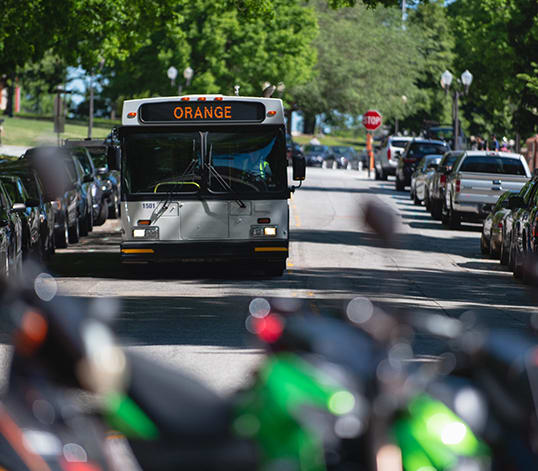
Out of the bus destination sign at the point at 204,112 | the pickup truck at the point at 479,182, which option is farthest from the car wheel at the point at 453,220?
the bus destination sign at the point at 204,112

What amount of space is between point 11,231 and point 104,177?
14.6 meters

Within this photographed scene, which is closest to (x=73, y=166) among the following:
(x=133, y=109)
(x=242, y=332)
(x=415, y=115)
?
(x=133, y=109)

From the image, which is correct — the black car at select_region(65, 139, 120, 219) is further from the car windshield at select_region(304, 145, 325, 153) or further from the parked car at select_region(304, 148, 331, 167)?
the car windshield at select_region(304, 145, 325, 153)

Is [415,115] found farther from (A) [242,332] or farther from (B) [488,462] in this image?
(B) [488,462]

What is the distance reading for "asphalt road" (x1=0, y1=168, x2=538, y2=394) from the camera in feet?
36.4

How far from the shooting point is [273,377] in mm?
2504

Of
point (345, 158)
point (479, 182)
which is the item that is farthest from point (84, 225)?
point (345, 158)

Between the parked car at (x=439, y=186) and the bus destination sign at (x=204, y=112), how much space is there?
47.2 feet

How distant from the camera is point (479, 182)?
29.3 metres

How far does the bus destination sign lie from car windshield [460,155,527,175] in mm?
13146

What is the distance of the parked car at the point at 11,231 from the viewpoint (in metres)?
15.6

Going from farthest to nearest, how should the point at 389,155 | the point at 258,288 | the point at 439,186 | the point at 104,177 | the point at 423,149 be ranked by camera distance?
the point at 389,155 < the point at 423,149 < the point at 439,186 < the point at 104,177 < the point at 258,288

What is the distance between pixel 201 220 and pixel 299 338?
15.4 metres

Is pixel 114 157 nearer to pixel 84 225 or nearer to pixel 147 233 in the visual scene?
pixel 147 233
